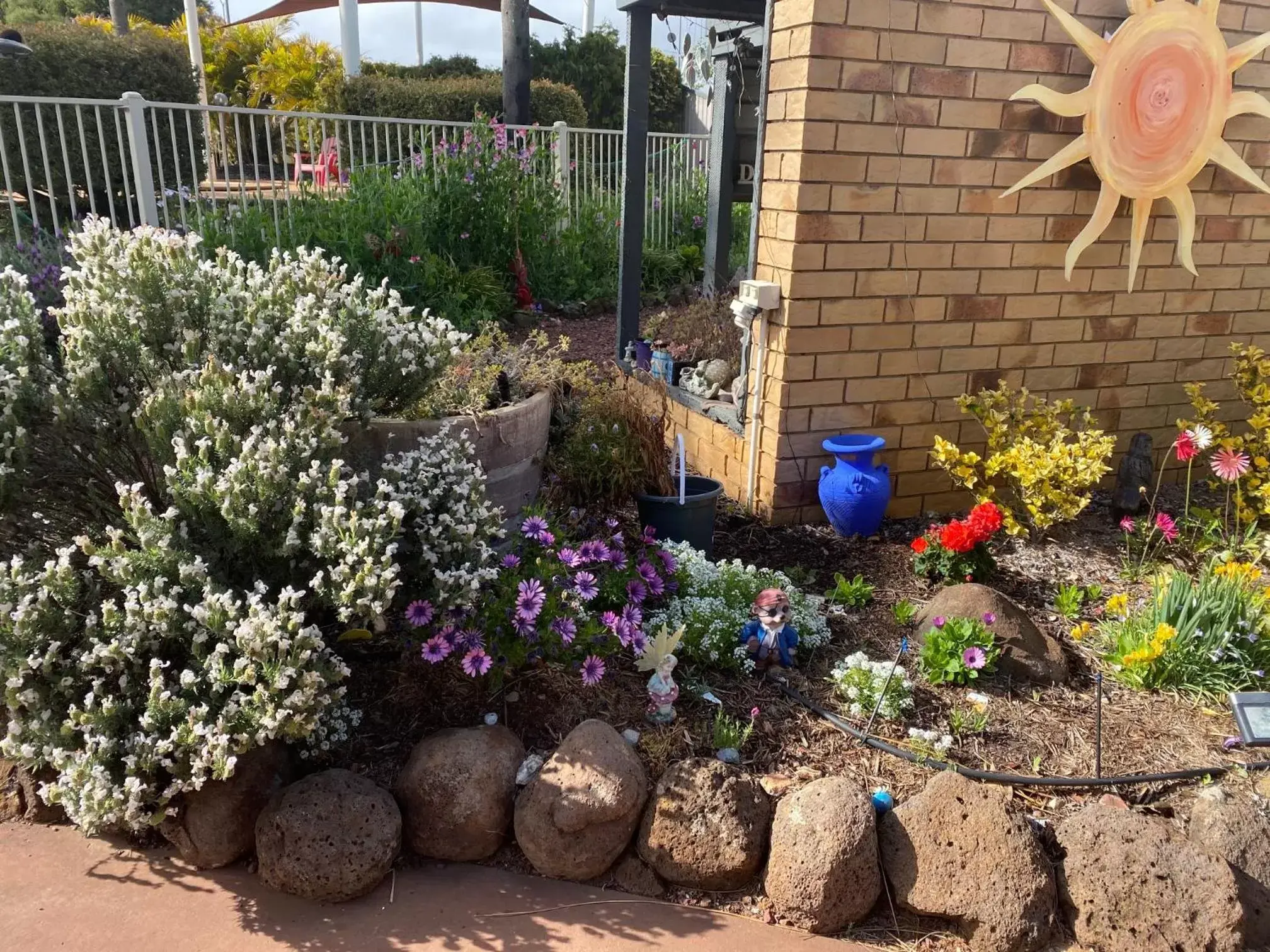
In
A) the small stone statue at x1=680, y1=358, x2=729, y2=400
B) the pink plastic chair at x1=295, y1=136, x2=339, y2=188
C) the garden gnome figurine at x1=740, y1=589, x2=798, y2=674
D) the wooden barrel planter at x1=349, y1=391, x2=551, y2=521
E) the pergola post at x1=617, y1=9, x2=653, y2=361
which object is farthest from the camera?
the pink plastic chair at x1=295, y1=136, x2=339, y2=188

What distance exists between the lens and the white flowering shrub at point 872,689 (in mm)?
2617

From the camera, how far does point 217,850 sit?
2279 millimetres

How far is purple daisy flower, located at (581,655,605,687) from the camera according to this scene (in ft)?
8.27

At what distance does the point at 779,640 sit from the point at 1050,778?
810 mm

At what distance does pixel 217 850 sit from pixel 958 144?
3.43 meters

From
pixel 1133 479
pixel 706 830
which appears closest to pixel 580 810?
pixel 706 830

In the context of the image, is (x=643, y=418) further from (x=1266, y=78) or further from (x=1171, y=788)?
(x=1266, y=78)

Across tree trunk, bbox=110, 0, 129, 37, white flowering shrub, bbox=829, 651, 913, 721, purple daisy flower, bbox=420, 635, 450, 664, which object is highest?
tree trunk, bbox=110, 0, 129, 37

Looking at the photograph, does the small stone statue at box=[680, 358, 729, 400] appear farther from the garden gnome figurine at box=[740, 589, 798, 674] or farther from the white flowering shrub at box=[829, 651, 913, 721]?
the white flowering shrub at box=[829, 651, 913, 721]

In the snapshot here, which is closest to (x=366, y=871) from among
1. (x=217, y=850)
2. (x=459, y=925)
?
(x=459, y=925)

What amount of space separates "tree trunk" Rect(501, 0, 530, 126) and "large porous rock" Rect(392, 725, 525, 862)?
9618 mm

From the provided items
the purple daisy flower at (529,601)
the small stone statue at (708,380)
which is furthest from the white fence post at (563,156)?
the purple daisy flower at (529,601)

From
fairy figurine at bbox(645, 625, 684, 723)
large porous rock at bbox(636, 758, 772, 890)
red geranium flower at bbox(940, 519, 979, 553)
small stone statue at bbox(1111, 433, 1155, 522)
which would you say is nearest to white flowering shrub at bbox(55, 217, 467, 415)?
fairy figurine at bbox(645, 625, 684, 723)

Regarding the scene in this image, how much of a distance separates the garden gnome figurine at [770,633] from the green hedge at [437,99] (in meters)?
13.2
